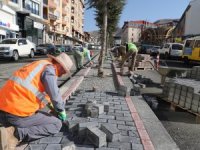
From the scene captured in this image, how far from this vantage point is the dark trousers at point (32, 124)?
13.1 ft

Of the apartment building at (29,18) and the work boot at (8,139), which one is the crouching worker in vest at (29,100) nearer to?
the work boot at (8,139)

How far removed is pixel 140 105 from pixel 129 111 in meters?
0.71

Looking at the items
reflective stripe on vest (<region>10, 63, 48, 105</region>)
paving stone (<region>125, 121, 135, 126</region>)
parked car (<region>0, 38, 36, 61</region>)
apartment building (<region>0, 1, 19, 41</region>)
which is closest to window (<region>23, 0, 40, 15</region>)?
apartment building (<region>0, 1, 19, 41</region>)

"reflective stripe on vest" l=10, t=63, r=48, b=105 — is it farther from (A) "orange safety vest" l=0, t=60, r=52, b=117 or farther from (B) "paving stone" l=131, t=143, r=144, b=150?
(B) "paving stone" l=131, t=143, r=144, b=150

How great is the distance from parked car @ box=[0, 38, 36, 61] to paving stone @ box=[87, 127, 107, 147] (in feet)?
61.7

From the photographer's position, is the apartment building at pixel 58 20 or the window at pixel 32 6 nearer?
the window at pixel 32 6

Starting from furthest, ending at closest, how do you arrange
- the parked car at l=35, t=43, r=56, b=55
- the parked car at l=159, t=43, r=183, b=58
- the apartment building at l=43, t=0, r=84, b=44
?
the apartment building at l=43, t=0, r=84, b=44 < the parked car at l=159, t=43, r=183, b=58 < the parked car at l=35, t=43, r=56, b=55

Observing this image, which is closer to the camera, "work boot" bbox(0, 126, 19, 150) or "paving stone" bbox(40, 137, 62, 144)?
"work boot" bbox(0, 126, 19, 150)

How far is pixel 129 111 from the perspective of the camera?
20.6ft

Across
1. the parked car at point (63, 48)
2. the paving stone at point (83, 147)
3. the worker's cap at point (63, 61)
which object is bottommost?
the parked car at point (63, 48)

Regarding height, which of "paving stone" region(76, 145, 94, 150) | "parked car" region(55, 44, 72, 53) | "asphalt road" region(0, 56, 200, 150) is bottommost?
"parked car" region(55, 44, 72, 53)

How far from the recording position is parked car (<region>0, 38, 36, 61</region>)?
71.3ft

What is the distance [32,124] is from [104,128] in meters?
1.05

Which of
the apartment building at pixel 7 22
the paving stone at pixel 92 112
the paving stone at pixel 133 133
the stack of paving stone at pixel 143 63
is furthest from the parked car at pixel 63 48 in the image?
the paving stone at pixel 133 133
